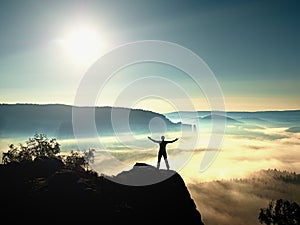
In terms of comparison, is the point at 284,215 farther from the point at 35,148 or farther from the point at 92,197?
the point at 35,148

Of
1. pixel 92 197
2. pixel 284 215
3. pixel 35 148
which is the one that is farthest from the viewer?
pixel 35 148

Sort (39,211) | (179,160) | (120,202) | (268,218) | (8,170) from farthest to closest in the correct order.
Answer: (268,218) → (179,160) → (8,170) → (120,202) → (39,211)

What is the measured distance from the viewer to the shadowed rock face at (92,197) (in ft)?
91.7

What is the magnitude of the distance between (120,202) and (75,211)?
550cm

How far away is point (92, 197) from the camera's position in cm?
2995

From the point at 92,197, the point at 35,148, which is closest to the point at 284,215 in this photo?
the point at 92,197

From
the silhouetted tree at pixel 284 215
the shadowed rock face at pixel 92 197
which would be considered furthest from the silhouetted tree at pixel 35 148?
the shadowed rock face at pixel 92 197

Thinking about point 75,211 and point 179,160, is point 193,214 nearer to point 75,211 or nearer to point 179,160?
point 179,160

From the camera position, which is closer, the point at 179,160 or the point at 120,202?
the point at 120,202

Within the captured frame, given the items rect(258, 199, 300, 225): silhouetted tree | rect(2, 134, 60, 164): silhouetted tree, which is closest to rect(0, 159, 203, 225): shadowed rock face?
rect(258, 199, 300, 225): silhouetted tree

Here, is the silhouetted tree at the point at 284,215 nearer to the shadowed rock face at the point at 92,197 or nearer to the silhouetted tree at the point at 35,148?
the shadowed rock face at the point at 92,197

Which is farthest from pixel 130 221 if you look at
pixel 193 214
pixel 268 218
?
pixel 268 218

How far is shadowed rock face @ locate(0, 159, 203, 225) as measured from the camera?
28.0 m

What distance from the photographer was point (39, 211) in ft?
91.0
